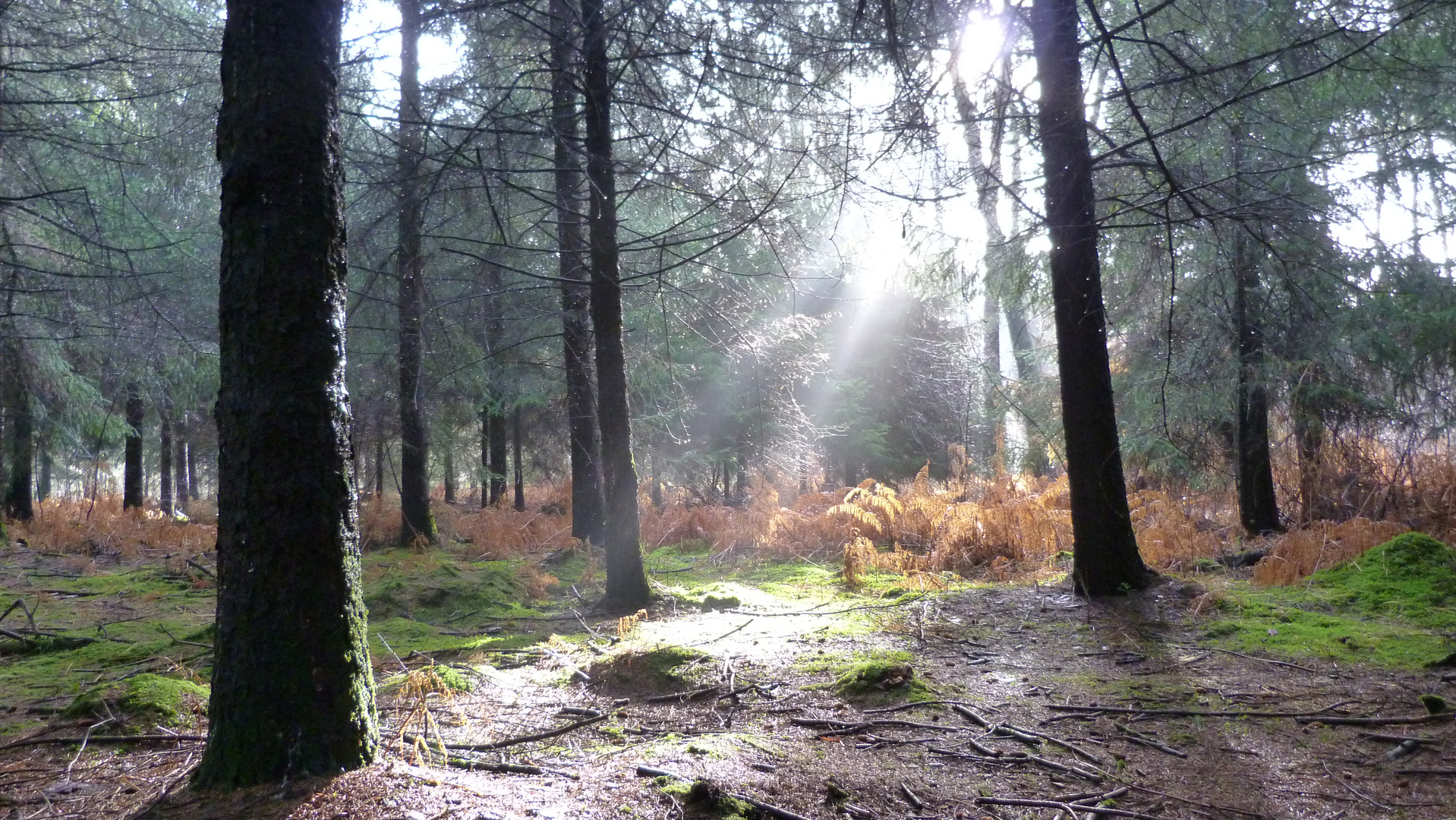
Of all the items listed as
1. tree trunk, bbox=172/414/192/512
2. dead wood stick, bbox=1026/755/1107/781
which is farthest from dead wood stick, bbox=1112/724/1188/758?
tree trunk, bbox=172/414/192/512

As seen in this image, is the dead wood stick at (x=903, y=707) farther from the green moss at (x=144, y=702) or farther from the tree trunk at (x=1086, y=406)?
the green moss at (x=144, y=702)

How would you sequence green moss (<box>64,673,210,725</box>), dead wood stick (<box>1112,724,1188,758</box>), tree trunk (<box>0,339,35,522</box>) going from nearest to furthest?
dead wood stick (<box>1112,724,1188,758</box>)
green moss (<box>64,673,210,725</box>)
tree trunk (<box>0,339,35,522</box>)

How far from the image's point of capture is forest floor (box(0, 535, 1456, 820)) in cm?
271

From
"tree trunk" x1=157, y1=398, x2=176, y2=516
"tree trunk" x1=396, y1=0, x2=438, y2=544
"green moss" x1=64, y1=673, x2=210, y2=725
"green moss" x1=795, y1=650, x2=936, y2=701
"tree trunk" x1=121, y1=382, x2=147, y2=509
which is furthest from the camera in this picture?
"tree trunk" x1=157, y1=398, x2=176, y2=516

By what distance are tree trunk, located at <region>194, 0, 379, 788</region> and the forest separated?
0.01m

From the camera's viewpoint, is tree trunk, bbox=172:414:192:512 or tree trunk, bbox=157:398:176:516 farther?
tree trunk, bbox=172:414:192:512

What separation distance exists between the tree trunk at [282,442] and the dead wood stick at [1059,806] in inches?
87.9

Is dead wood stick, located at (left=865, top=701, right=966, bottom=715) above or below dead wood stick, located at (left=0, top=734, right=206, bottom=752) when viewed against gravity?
below

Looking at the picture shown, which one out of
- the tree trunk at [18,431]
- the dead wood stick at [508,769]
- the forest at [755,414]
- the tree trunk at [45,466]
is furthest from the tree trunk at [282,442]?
the tree trunk at [45,466]

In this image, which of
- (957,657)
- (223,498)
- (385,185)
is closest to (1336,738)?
(957,657)

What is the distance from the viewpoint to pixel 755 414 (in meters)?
13.7

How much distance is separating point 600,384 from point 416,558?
5031 millimetres

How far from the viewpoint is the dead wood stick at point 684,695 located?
13.9 ft

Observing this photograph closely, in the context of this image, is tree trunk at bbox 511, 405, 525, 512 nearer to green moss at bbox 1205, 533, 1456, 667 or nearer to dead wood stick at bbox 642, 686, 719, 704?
dead wood stick at bbox 642, 686, 719, 704
